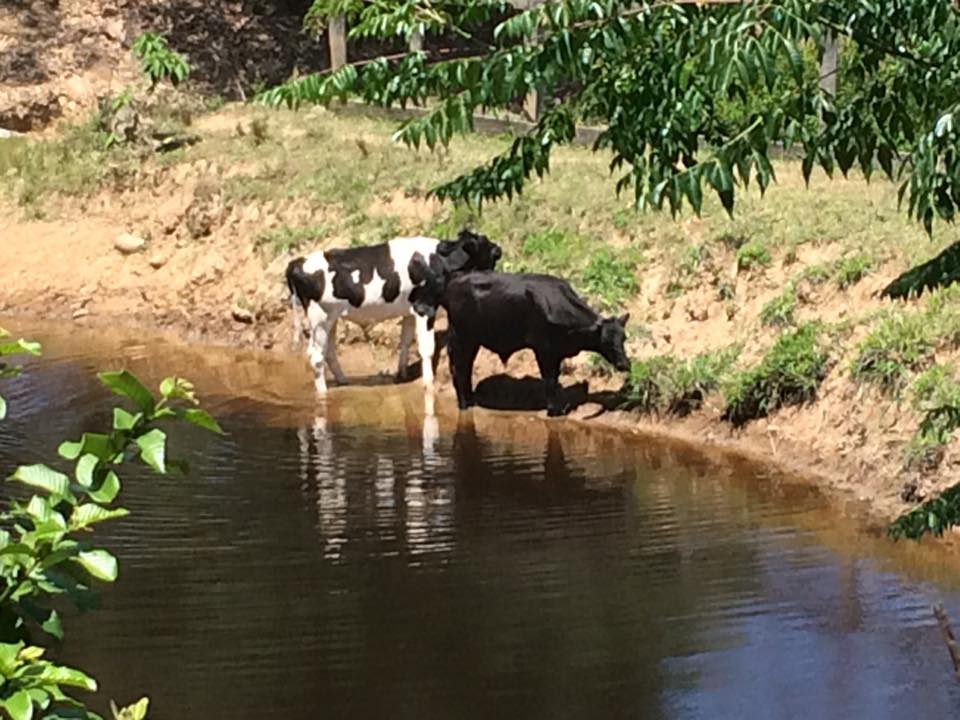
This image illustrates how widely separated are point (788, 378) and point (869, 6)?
8.74 m

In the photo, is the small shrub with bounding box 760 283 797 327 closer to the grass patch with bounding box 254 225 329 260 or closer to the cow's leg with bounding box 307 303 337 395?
the cow's leg with bounding box 307 303 337 395

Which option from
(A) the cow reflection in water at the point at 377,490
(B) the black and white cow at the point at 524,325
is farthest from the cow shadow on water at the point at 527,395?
(A) the cow reflection in water at the point at 377,490

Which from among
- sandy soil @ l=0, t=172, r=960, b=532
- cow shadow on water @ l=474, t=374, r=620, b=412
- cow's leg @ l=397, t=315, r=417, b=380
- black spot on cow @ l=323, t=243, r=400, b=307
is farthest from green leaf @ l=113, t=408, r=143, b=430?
cow's leg @ l=397, t=315, r=417, b=380

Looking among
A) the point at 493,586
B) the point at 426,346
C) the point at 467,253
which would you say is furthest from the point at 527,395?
the point at 493,586

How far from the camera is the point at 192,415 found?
10.9ft

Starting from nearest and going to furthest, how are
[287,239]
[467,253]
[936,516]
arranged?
[936,516] < [467,253] < [287,239]

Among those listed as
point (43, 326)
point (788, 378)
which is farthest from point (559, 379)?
point (43, 326)

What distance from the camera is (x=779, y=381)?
13266 mm

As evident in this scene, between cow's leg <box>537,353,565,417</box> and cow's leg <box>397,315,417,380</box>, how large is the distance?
187 cm

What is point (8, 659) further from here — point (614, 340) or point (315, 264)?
point (315, 264)

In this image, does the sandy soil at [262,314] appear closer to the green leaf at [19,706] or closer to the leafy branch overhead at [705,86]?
the leafy branch overhead at [705,86]

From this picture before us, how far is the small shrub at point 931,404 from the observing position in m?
11.5

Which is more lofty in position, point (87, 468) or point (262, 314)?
point (87, 468)

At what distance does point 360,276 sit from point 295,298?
79 cm
